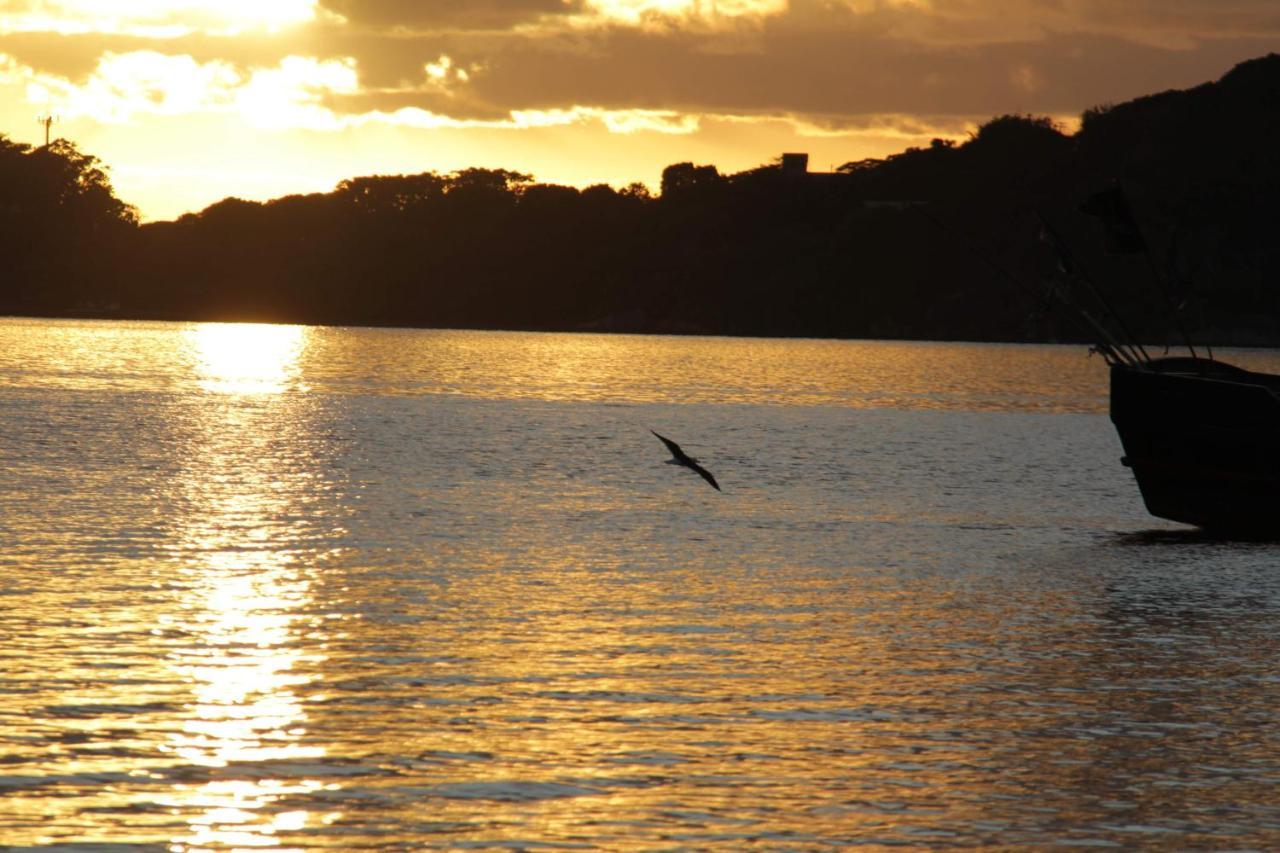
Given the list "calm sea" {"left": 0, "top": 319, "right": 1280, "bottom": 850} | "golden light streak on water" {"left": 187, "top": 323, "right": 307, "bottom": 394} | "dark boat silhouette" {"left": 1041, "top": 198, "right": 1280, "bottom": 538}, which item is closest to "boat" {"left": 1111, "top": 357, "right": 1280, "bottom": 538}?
"dark boat silhouette" {"left": 1041, "top": 198, "right": 1280, "bottom": 538}

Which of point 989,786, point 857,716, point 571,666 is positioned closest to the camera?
point 989,786

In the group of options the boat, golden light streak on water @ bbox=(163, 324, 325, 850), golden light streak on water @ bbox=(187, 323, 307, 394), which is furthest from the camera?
golden light streak on water @ bbox=(187, 323, 307, 394)

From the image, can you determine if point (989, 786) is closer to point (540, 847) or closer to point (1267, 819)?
point (1267, 819)

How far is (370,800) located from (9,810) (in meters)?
2.49

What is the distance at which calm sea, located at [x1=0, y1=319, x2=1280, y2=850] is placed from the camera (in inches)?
502

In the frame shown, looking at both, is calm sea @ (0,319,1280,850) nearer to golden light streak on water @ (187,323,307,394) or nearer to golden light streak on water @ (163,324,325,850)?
golden light streak on water @ (163,324,325,850)

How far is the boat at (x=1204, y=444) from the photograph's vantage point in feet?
106

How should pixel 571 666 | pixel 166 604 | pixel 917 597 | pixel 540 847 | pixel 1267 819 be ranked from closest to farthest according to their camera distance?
pixel 540 847, pixel 1267 819, pixel 571 666, pixel 166 604, pixel 917 597

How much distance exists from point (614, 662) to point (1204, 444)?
733 inches

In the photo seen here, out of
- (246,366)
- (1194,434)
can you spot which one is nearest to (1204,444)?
(1194,434)

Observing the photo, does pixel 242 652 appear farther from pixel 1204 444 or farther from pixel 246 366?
pixel 246 366

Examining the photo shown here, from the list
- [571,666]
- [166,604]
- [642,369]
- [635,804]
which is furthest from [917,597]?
[642,369]

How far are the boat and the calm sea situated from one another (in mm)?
1403

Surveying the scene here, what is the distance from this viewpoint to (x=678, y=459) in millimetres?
25312
